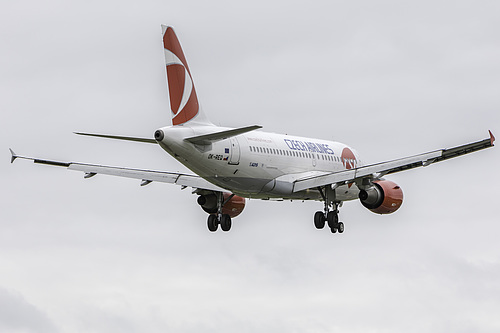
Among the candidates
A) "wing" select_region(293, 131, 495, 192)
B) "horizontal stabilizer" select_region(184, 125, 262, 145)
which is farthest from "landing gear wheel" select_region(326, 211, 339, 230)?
"horizontal stabilizer" select_region(184, 125, 262, 145)

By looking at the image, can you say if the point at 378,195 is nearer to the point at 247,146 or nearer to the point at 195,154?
the point at 247,146

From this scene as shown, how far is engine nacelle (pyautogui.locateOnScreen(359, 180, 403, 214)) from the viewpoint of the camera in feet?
196

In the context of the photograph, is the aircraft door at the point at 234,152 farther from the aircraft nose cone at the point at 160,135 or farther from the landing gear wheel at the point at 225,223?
the landing gear wheel at the point at 225,223

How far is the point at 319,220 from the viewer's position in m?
58.7

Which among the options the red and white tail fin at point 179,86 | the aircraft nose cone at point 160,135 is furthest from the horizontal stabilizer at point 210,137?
the red and white tail fin at point 179,86

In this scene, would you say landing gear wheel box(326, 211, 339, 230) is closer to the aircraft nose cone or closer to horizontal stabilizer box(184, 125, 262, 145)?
horizontal stabilizer box(184, 125, 262, 145)

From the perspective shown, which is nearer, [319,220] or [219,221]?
[319,220]

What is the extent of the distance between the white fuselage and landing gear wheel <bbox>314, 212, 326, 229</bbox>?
1.58 m

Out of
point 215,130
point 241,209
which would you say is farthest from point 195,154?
point 241,209

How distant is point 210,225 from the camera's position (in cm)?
5975

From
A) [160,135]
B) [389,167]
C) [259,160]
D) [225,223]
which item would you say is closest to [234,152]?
[259,160]

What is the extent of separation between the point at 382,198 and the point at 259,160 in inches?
324

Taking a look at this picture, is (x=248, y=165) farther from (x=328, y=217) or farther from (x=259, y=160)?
(x=328, y=217)

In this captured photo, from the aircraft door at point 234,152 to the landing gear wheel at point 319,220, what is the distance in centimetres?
665
